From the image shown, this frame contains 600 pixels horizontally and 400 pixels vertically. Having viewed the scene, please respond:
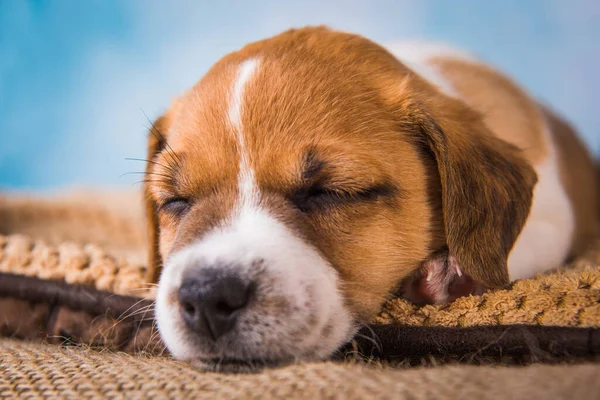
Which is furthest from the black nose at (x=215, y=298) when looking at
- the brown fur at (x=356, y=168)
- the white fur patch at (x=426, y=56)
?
the white fur patch at (x=426, y=56)

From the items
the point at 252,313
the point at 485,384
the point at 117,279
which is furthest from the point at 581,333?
the point at 117,279

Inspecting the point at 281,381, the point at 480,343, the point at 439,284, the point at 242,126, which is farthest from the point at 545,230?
the point at 281,381

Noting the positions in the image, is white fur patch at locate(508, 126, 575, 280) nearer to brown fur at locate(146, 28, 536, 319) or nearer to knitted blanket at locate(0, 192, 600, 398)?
knitted blanket at locate(0, 192, 600, 398)

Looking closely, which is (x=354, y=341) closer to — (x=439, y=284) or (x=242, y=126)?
(x=439, y=284)

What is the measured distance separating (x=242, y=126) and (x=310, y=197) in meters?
0.44

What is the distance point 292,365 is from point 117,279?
55.3 inches

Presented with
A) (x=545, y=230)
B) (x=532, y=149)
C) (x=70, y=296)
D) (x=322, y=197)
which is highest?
(x=532, y=149)

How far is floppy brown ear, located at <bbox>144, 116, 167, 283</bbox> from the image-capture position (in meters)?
3.40

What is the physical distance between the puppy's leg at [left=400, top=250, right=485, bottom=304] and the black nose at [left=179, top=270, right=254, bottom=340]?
91 cm

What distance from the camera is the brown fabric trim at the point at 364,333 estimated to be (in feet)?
7.26

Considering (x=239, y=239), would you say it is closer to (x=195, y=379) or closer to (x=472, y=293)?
(x=195, y=379)

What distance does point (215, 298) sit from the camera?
86.7 inches

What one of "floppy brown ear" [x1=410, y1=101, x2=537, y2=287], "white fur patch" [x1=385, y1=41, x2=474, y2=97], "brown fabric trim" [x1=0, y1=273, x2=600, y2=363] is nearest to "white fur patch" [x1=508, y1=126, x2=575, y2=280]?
"floppy brown ear" [x1=410, y1=101, x2=537, y2=287]

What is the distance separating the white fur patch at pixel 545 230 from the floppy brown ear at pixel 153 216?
6.25ft
